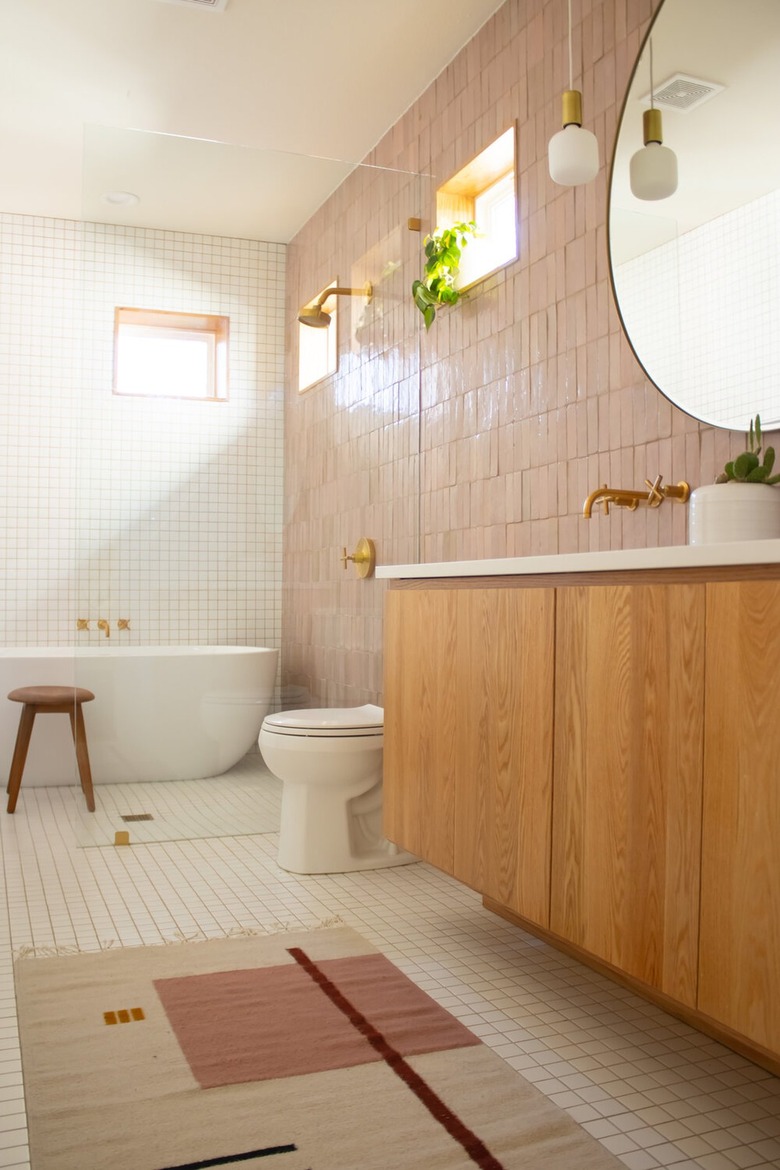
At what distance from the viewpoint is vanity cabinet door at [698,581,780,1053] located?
1.25m

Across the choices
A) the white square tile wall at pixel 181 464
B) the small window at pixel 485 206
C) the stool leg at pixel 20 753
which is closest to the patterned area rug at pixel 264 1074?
the white square tile wall at pixel 181 464

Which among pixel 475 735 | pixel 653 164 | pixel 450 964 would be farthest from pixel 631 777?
pixel 653 164

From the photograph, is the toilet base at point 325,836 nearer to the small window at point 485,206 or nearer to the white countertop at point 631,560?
the white countertop at point 631,560

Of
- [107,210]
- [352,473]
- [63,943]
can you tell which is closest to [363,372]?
[352,473]

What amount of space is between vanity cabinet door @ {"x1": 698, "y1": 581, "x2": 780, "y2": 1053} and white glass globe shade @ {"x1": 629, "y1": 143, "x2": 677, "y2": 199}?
1.20m

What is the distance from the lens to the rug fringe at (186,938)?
7.40 ft

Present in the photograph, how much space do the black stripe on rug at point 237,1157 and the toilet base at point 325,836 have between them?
151 centimetres

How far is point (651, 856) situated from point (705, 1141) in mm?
438

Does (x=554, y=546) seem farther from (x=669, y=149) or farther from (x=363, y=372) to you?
(x=363, y=372)

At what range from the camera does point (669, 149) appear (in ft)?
7.11

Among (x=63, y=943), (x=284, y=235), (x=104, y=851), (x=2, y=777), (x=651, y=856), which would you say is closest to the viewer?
(x=651, y=856)

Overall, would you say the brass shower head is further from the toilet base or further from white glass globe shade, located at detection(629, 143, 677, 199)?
the toilet base

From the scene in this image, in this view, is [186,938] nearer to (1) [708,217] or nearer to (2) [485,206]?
(1) [708,217]

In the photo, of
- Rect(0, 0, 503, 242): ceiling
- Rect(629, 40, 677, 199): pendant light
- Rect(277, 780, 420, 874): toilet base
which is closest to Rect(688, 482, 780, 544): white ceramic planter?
Rect(629, 40, 677, 199): pendant light
